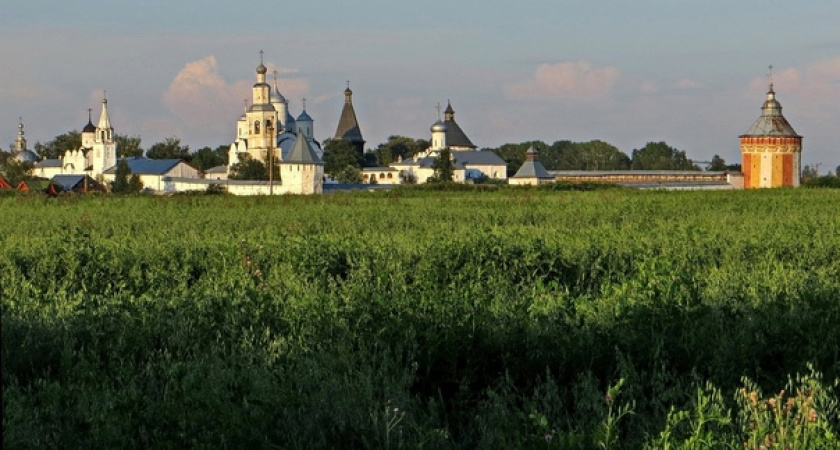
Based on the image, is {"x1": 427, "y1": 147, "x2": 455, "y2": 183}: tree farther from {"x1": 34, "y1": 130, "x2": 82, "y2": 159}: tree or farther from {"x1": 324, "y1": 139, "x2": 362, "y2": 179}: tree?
{"x1": 34, "y1": 130, "x2": 82, "y2": 159}: tree

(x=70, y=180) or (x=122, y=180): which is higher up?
(x=122, y=180)

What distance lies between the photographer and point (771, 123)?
9731 cm

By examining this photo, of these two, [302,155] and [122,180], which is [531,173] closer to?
[302,155]

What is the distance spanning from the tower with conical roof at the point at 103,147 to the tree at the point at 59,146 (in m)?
31.4

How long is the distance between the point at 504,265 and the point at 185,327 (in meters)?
6.40

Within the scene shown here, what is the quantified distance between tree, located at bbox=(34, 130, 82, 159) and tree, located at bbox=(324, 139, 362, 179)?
128ft

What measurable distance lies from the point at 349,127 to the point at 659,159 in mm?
43754

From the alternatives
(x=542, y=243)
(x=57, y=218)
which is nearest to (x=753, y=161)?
(x=57, y=218)

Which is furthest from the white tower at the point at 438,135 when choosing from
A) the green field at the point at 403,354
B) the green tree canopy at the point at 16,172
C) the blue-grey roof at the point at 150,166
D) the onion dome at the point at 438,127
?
the green field at the point at 403,354

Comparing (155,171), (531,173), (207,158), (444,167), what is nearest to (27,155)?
(207,158)

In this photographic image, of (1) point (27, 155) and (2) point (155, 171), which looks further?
(1) point (27, 155)

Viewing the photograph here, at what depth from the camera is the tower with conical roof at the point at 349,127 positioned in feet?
500

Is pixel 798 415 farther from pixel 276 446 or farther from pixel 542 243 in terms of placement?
pixel 542 243

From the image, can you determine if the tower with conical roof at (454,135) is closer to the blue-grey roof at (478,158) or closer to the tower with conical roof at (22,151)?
the blue-grey roof at (478,158)
